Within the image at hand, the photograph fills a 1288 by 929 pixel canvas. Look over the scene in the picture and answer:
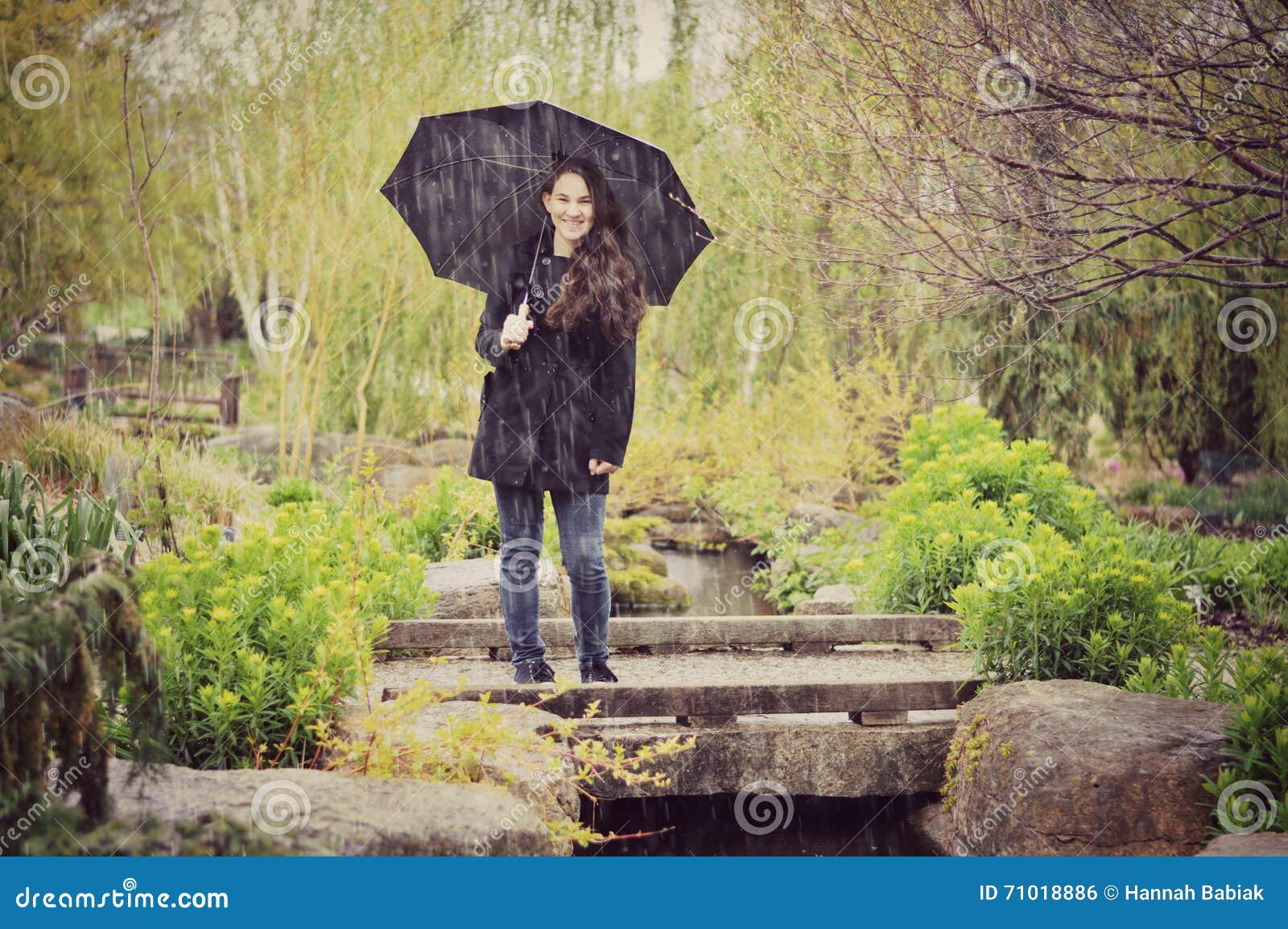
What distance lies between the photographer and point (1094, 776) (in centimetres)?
293

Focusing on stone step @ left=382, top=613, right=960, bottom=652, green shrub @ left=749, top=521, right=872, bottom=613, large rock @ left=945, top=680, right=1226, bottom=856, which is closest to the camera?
large rock @ left=945, top=680, right=1226, bottom=856

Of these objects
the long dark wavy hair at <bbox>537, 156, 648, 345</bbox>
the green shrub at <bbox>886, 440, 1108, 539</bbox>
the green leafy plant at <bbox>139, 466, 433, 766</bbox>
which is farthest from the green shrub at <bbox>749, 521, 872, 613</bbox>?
the green leafy plant at <bbox>139, 466, 433, 766</bbox>

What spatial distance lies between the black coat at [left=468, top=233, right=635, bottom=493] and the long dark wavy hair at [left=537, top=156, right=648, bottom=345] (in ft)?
0.14

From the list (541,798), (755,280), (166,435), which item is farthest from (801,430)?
(541,798)

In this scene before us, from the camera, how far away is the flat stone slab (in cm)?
365

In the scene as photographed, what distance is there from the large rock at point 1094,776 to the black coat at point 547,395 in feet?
4.92

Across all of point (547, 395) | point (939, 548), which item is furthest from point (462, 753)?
point (939, 548)

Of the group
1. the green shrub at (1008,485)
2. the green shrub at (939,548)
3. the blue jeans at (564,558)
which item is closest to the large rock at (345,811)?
the blue jeans at (564,558)

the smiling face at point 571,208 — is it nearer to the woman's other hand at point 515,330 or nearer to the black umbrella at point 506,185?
the black umbrella at point 506,185

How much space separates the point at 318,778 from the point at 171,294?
12.0 metres

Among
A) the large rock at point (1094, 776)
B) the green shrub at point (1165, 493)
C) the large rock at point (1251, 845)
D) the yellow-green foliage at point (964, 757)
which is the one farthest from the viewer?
the green shrub at point (1165, 493)

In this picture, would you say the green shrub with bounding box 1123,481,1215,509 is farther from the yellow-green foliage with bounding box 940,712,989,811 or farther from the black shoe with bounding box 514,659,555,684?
the black shoe with bounding box 514,659,555,684

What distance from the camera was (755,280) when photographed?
30.1ft

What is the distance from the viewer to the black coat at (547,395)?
3533 mm
